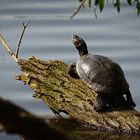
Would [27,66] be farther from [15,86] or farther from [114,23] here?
[114,23]

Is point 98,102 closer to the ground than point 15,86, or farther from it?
farther from it

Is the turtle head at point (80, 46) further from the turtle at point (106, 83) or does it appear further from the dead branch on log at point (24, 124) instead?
the dead branch on log at point (24, 124)

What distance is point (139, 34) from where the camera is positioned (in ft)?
32.5

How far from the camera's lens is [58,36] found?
9.82 metres

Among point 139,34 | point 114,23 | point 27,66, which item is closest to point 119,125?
point 27,66

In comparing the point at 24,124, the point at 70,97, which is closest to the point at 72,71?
the point at 70,97

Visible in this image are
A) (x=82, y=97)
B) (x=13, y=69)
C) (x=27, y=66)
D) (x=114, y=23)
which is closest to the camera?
(x=82, y=97)

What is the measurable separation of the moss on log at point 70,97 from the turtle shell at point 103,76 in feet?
0.54

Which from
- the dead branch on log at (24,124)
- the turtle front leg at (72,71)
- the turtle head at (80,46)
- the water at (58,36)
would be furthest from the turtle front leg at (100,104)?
the dead branch on log at (24,124)

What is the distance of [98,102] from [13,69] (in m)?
2.96

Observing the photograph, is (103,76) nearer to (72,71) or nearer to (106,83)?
(106,83)

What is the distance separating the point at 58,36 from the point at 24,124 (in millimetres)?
8983

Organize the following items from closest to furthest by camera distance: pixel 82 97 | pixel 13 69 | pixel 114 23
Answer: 1. pixel 82 97
2. pixel 13 69
3. pixel 114 23

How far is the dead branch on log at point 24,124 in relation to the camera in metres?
0.87
